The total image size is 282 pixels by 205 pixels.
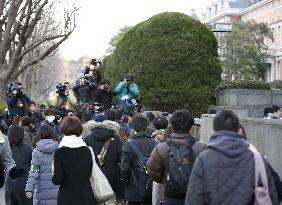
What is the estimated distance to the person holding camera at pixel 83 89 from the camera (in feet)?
63.4

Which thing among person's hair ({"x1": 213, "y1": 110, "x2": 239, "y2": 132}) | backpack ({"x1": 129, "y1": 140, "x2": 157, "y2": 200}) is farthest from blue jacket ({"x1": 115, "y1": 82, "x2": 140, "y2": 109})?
person's hair ({"x1": 213, "y1": 110, "x2": 239, "y2": 132})

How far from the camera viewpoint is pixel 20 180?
10594mm

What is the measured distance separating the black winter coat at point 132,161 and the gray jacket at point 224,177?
3.14m

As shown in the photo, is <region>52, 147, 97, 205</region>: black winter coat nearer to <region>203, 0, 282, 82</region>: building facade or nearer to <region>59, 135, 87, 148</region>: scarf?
<region>59, 135, 87, 148</region>: scarf

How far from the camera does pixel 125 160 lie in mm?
8805

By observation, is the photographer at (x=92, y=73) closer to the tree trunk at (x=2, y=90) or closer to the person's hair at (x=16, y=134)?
the tree trunk at (x=2, y=90)

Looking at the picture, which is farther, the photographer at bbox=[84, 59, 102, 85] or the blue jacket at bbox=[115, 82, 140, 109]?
the photographer at bbox=[84, 59, 102, 85]

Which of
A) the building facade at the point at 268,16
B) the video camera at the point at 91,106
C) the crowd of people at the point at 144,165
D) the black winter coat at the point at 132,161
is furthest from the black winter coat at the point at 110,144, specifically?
the building facade at the point at 268,16

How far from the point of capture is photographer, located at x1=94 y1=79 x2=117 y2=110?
61.6ft

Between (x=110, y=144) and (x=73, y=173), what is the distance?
7.13 ft

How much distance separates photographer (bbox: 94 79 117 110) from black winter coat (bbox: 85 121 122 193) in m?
9.05

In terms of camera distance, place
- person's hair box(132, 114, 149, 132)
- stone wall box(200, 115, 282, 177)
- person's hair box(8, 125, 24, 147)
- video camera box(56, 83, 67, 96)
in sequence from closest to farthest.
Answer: stone wall box(200, 115, 282, 177) < person's hair box(132, 114, 149, 132) < person's hair box(8, 125, 24, 147) < video camera box(56, 83, 67, 96)

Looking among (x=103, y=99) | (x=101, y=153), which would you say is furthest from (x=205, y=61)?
(x=101, y=153)

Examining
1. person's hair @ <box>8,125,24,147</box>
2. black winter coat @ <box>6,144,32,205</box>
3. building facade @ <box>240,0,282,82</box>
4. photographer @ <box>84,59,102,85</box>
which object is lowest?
black winter coat @ <box>6,144,32,205</box>
